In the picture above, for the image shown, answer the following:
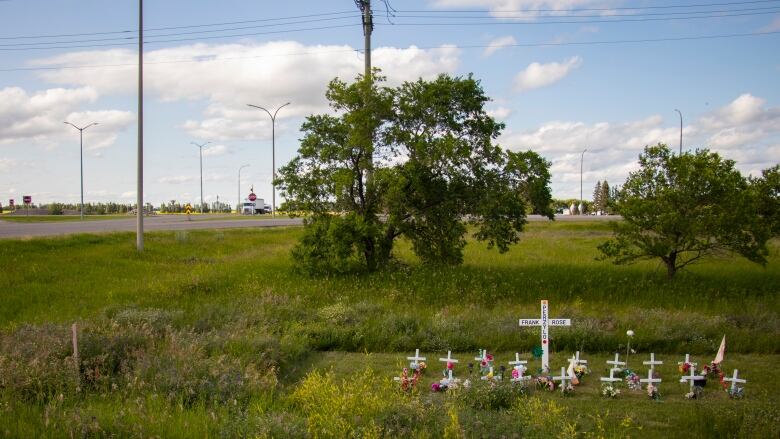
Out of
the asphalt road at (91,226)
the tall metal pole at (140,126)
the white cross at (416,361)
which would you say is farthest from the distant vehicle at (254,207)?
the white cross at (416,361)

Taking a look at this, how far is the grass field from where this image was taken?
7.09m

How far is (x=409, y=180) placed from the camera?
17.8 meters

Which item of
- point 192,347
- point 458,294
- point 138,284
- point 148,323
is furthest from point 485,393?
point 138,284

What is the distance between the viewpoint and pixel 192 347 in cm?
969

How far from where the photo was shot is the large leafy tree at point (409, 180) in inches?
697

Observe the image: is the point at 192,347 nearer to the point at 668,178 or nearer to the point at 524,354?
the point at 524,354

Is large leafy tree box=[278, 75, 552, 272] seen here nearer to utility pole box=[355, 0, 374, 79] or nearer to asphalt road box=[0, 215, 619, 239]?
utility pole box=[355, 0, 374, 79]

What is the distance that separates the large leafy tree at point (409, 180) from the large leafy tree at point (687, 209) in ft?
7.90

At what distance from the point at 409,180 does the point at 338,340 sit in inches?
262

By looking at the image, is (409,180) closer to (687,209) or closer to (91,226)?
(687,209)

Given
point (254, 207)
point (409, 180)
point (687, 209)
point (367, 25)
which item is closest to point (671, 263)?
point (687, 209)

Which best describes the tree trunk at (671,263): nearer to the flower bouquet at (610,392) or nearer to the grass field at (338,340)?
the grass field at (338,340)

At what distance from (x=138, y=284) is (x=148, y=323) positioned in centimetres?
621

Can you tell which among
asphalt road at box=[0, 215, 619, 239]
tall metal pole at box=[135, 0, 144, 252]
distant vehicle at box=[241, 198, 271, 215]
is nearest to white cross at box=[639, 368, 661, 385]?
tall metal pole at box=[135, 0, 144, 252]
